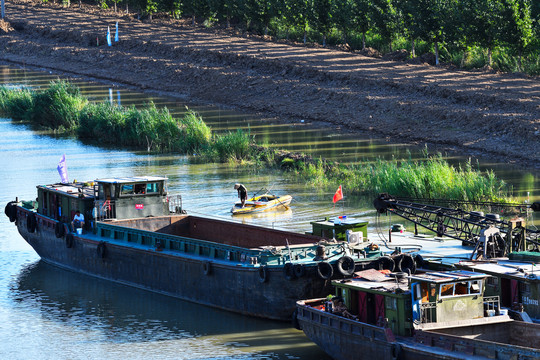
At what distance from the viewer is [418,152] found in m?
→ 56.6

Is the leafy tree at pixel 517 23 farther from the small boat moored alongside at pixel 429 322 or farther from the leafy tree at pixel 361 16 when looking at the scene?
the small boat moored alongside at pixel 429 322

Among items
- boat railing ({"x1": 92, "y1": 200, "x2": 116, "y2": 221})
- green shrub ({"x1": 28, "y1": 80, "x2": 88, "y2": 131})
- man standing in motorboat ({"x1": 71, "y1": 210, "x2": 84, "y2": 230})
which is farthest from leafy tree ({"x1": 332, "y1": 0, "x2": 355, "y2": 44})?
man standing in motorboat ({"x1": 71, "y1": 210, "x2": 84, "y2": 230})

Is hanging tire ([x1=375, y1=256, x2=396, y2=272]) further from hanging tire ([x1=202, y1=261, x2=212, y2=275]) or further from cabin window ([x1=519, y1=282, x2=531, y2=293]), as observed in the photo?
hanging tire ([x1=202, y1=261, x2=212, y2=275])

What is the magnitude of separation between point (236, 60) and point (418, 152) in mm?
29852

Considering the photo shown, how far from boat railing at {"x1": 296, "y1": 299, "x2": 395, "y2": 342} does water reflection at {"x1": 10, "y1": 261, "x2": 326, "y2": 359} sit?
130cm

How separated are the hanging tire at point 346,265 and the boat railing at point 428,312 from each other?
4.76m

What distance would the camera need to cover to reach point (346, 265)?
29453 mm

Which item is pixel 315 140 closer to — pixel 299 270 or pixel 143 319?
pixel 143 319

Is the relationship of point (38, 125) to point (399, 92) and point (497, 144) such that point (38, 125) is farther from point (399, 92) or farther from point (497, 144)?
point (497, 144)

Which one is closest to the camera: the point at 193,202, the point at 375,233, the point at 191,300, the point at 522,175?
the point at 191,300

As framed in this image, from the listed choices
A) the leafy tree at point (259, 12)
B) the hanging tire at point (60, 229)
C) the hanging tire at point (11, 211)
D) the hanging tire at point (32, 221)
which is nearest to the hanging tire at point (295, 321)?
the hanging tire at point (60, 229)

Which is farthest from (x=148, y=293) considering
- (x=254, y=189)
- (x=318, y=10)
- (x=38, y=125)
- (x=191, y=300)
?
(x=318, y=10)

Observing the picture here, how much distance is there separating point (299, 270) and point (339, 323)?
129 inches

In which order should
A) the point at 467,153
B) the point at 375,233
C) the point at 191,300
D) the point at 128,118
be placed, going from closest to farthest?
Result: the point at 191,300, the point at 375,233, the point at 467,153, the point at 128,118
